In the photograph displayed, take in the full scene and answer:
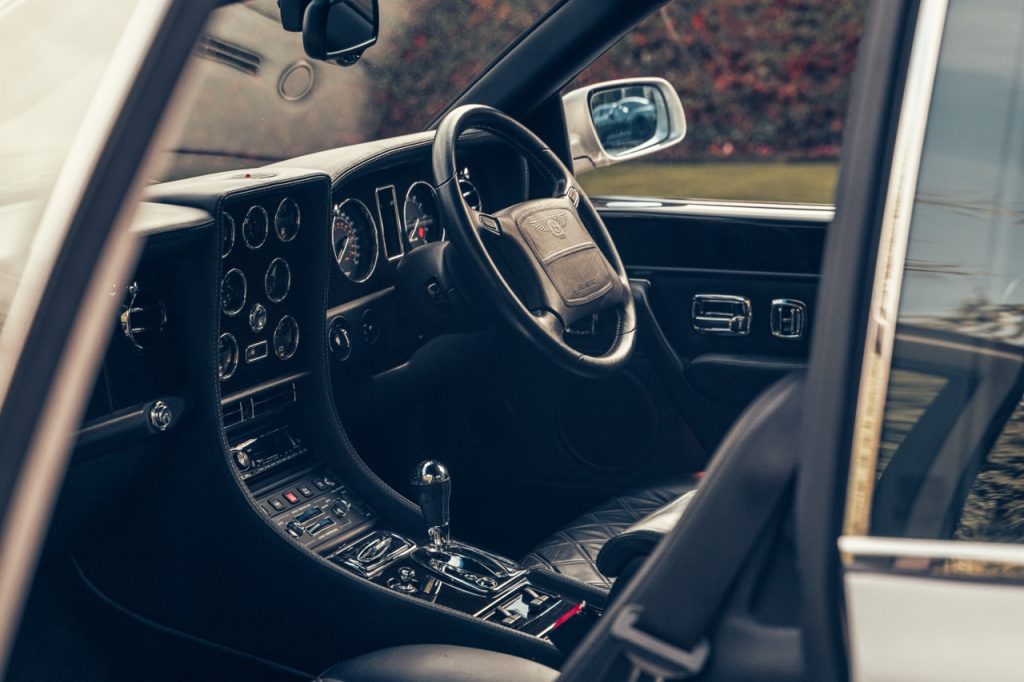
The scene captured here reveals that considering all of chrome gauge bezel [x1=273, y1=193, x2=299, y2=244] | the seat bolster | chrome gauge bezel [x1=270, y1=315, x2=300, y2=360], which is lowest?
the seat bolster

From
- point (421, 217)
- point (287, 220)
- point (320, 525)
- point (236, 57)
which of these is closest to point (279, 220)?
point (287, 220)

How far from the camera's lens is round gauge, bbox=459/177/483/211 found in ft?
8.62

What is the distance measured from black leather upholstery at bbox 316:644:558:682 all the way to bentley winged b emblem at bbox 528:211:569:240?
1.04 metres

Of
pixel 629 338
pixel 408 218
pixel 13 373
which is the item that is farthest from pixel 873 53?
pixel 408 218

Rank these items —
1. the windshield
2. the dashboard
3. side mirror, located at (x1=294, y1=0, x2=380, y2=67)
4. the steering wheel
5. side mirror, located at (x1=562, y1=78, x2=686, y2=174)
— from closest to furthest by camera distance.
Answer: side mirror, located at (x1=294, y1=0, x2=380, y2=67)
the dashboard
the steering wheel
the windshield
side mirror, located at (x1=562, y1=78, x2=686, y2=174)

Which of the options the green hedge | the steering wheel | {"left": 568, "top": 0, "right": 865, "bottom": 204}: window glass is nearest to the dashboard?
the steering wheel

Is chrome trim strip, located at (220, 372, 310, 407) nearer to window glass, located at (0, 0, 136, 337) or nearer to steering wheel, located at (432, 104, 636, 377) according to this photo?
steering wheel, located at (432, 104, 636, 377)

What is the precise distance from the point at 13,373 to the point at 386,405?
172 centimetres

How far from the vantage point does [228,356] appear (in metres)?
2.15

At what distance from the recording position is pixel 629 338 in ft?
7.70

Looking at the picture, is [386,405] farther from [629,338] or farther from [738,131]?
[738,131]

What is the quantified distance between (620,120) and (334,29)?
143 cm

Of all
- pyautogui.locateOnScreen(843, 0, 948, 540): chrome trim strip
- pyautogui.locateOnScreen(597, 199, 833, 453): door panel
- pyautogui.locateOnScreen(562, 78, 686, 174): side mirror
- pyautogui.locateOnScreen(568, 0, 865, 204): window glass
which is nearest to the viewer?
pyautogui.locateOnScreen(843, 0, 948, 540): chrome trim strip

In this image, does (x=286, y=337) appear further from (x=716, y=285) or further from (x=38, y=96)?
(x=38, y=96)
